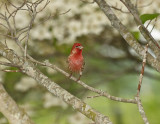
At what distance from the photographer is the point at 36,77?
337cm

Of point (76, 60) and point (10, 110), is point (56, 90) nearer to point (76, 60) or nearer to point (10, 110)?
point (76, 60)

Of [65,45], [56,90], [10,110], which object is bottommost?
[65,45]

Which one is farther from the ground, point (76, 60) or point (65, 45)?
point (76, 60)

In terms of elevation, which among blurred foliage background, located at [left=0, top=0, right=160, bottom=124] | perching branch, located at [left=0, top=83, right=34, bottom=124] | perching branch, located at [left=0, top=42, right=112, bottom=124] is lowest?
blurred foliage background, located at [left=0, top=0, right=160, bottom=124]

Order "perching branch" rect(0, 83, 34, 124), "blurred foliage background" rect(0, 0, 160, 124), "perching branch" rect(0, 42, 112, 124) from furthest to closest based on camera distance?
"blurred foliage background" rect(0, 0, 160, 124)
"perching branch" rect(0, 83, 34, 124)
"perching branch" rect(0, 42, 112, 124)

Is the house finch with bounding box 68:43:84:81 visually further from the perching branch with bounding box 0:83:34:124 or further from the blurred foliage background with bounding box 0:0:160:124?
the blurred foliage background with bounding box 0:0:160:124

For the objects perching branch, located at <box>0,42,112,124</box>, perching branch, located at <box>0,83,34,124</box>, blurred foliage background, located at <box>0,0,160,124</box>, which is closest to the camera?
perching branch, located at <box>0,42,112,124</box>

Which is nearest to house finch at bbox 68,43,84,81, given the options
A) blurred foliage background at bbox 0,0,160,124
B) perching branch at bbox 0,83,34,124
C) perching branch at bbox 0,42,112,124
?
perching branch at bbox 0,42,112,124

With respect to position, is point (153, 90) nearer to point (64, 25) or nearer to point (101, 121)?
point (64, 25)

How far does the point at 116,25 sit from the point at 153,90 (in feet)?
53.4

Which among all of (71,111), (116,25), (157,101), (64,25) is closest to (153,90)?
(157,101)

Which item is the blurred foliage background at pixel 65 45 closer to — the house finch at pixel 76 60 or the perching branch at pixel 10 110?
the house finch at pixel 76 60

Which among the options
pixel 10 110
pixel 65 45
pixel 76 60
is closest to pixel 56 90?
pixel 76 60

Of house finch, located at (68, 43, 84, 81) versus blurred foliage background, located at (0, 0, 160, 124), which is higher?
house finch, located at (68, 43, 84, 81)
